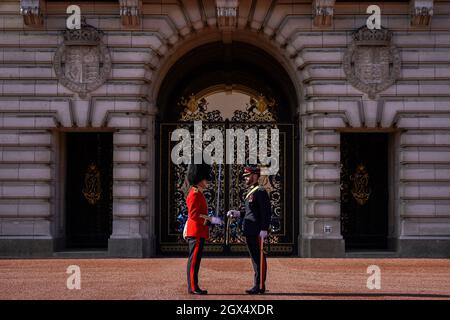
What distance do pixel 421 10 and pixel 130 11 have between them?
6737 millimetres

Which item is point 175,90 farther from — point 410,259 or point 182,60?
point 410,259

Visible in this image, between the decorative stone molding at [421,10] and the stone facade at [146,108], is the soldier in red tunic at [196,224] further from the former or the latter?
the decorative stone molding at [421,10]

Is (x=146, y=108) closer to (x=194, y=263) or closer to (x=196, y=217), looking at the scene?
(x=196, y=217)

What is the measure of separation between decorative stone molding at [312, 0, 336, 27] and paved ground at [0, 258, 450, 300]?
556cm

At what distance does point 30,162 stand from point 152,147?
9.53 ft

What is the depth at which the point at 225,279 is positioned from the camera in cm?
1518

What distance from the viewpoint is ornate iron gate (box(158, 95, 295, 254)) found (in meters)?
21.5

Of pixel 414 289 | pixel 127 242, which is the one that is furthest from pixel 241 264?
pixel 414 289

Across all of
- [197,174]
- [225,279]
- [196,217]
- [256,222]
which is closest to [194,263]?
[196,217]

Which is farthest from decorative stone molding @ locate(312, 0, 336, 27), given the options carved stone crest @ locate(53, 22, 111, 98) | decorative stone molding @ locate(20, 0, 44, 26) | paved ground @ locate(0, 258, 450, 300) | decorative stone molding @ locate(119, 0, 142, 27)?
decorative stone molding @ locate(20, 0, 44, 26)

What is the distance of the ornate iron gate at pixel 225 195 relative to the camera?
2150 centimetres

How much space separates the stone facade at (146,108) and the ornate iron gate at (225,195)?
1.42 metres

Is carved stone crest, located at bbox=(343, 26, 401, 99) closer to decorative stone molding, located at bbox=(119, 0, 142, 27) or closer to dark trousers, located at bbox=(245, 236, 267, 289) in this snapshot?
decorative stone molding, located at bbox=(119, 0, 142, 27)

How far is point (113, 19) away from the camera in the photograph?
20.1 m
